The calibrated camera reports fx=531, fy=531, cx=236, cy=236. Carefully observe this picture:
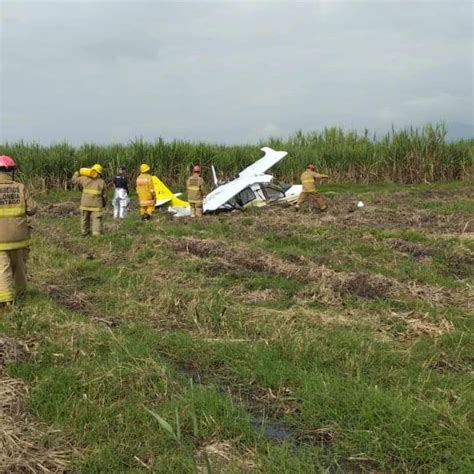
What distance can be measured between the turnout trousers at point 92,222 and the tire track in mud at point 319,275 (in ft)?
7.56

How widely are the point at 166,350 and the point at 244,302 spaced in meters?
1.82

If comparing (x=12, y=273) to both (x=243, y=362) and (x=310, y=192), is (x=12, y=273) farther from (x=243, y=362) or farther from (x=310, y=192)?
(x=310, y=192)

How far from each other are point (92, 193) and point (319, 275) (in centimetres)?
641

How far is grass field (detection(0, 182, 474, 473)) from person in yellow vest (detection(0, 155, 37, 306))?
0.44 m

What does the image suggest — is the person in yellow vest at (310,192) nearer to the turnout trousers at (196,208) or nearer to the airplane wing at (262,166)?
the airplane wing at (262,166)

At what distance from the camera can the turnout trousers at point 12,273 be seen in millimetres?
6605

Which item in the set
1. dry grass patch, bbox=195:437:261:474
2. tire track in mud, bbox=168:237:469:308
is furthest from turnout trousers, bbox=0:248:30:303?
dry grass patch, bbox=195:437:261:474

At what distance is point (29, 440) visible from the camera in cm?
360

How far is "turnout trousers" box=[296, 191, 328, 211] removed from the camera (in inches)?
635

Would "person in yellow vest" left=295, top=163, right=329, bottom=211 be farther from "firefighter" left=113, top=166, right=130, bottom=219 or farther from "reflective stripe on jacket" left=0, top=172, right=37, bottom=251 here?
"reflective stripe on jacket" left=0, top=172, right=37, bottom=251

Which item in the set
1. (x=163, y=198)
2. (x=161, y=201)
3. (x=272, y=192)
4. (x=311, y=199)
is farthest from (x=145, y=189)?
(x=311, y=199)

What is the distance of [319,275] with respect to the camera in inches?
318

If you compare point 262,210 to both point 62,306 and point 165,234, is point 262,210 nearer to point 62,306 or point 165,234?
point 165,234

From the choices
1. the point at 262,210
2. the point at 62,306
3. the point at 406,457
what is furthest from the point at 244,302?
the point at 262,210
